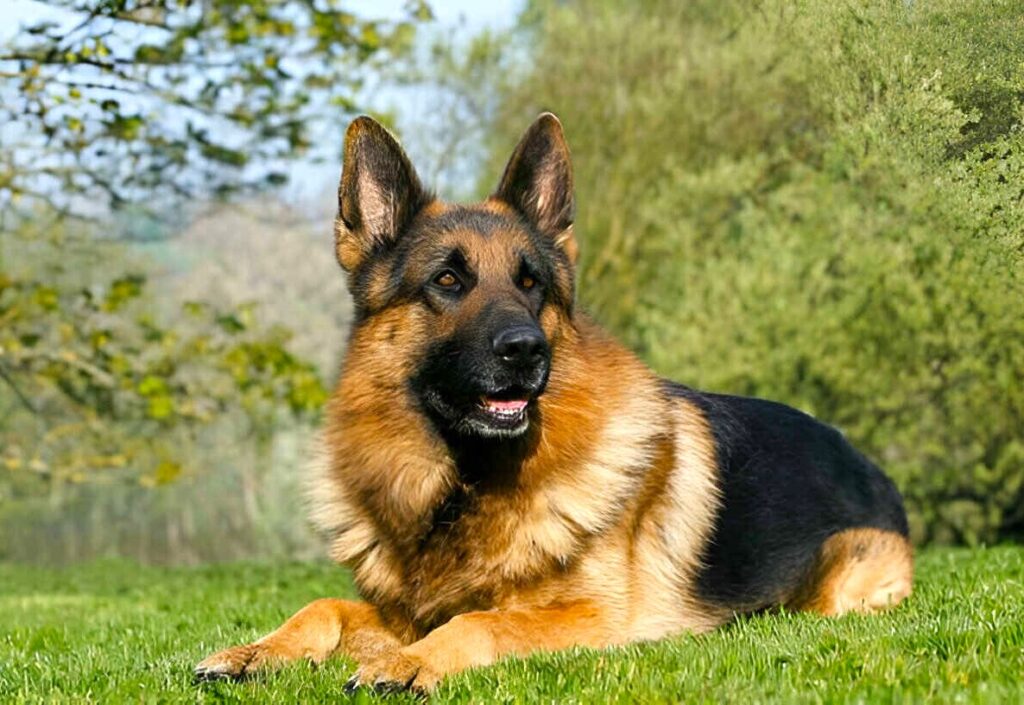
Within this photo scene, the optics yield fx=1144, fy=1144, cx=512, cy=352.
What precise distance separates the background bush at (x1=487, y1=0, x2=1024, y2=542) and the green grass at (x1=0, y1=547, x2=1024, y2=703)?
215 inches

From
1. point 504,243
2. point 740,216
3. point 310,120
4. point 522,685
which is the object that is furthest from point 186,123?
point 740,216

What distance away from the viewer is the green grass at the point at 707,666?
11.9 feet

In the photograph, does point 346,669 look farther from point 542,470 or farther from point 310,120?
point 310,120

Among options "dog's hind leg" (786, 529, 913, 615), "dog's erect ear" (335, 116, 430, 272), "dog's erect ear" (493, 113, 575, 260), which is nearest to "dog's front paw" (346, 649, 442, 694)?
"dog's erect ear" (335, 116, 430, 272)

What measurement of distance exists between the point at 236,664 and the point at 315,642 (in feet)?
1.53

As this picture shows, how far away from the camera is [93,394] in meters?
13.4

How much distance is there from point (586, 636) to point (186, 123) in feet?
22.7

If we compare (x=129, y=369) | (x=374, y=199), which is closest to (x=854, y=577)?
(x=374, y=199)

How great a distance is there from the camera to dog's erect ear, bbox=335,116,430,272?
562 centimetres

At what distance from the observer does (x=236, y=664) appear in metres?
4.62

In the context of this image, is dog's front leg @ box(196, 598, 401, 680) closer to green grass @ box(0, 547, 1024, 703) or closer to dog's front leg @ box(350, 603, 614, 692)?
green grass @ box(0, 547, 1024, 703)

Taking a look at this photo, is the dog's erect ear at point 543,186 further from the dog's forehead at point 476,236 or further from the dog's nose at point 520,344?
the dog's nose at point 520,344

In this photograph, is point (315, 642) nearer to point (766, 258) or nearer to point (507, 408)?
point (507, 408)

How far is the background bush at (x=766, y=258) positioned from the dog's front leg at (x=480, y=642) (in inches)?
220
